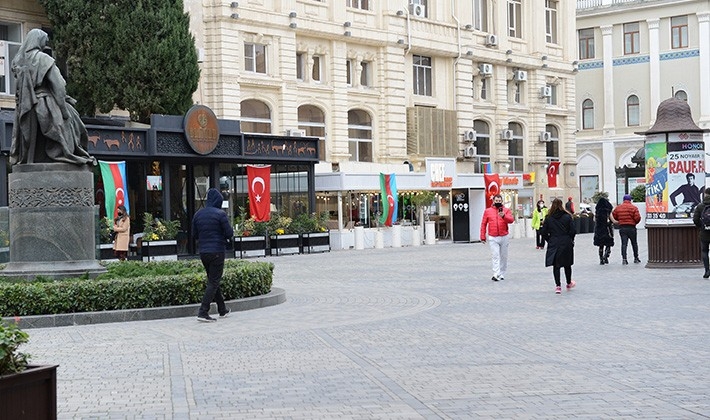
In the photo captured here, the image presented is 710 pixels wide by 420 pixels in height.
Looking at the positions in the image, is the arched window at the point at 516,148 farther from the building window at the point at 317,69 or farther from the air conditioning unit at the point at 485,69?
the building window at the point at 317,69

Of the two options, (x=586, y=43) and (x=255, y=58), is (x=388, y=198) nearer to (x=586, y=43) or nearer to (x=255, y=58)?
(x=255, y=58)

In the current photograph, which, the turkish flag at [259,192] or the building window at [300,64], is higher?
the building window at [300,64]

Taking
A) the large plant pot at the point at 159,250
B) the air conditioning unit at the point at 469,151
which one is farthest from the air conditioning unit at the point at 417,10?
the large plant pot at the point at 159,250

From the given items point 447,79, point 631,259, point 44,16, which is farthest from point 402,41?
point 631,259

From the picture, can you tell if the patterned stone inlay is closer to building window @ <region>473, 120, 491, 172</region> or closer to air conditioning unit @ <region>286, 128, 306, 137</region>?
air conditioning unit @ <region>286, 128, 306, 137</region>

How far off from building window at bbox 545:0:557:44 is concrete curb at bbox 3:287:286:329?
4482 centimetres

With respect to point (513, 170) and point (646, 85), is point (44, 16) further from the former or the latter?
point (646, 85)

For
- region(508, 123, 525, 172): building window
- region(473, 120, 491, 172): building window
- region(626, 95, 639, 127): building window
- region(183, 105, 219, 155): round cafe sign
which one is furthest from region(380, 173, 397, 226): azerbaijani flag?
region(626, 95, 639, 127): building window

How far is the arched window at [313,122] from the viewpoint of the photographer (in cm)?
4406

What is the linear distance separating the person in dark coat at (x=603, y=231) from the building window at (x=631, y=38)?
4365 cm

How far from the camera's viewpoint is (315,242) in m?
37.9

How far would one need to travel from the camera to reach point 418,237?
1730 inches

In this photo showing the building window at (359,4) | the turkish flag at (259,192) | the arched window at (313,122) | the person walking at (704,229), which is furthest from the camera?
the building window at (359,4)

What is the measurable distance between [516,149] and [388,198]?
16.7 meters
